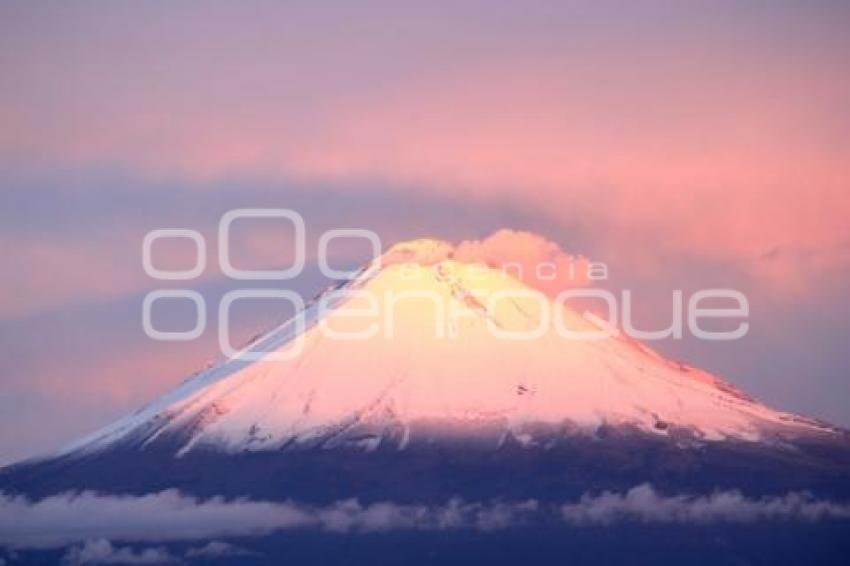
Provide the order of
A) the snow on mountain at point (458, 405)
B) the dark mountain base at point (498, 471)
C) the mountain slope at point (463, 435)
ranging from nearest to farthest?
the dark mountain base at point (498, 471)
the mountain slope at point (463, 435)
the snow on mountain at point (458, 405)

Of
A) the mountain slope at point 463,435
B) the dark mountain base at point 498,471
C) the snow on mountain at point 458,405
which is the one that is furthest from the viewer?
the snow on mountain at point 458,405

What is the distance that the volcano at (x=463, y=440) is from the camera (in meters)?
190

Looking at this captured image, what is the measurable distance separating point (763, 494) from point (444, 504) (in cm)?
1457

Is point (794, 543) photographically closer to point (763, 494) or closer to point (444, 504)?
point (763, 494)

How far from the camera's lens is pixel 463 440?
193 m

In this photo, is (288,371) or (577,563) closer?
(577,563)

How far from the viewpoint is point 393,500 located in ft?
620

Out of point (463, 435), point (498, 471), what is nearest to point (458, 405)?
point (463, 435)

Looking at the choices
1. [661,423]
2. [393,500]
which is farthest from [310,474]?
[661,423]

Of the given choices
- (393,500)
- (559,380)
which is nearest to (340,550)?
(393,500)

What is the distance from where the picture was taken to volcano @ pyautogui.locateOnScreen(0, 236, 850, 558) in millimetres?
189625

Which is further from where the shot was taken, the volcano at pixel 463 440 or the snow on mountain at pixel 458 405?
the snow on mountain at pixel 458 405

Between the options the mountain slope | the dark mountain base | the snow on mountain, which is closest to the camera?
the dark mountain base

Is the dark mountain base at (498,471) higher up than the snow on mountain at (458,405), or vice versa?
the snow on mountain at (458,405)
